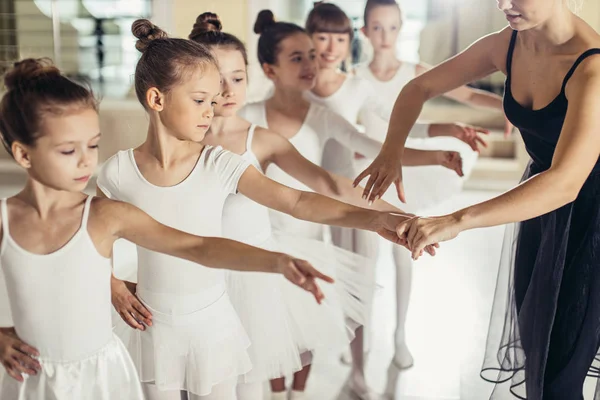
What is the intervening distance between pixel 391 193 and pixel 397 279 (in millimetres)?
259

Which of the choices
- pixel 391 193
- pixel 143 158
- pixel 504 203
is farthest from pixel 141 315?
pixel 391 193

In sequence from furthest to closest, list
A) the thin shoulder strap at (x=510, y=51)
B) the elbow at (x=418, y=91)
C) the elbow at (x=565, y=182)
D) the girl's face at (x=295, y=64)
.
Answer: the girl's face at (x=295, y=64), the elbow at (x=418, y=91), the thin shoulder strap at (x=510, y=51), the elbow at (x=565, y=182)

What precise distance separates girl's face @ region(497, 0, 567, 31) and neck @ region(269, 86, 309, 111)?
0.54m

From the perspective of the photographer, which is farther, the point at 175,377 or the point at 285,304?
the point at 285,304

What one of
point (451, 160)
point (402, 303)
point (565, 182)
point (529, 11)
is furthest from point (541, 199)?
point (402, 303)

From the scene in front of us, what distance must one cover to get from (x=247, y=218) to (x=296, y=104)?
0.36 m

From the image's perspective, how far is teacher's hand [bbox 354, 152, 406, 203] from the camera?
1.23 meters

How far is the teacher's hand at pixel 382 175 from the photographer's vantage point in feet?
4.04

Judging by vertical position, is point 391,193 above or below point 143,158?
below

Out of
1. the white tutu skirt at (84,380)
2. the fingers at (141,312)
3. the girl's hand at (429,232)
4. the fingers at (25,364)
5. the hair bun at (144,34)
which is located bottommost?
the white tutu skirt at (84,380)

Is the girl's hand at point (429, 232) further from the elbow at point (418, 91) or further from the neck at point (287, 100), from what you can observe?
the neck at point (287, 100)

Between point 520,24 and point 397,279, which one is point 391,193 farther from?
point 520,24

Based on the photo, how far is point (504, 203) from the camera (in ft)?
3.35

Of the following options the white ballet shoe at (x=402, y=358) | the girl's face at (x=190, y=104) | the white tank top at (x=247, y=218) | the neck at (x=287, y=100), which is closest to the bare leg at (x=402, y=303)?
the white ballet shoe at (x=402, y=358)
